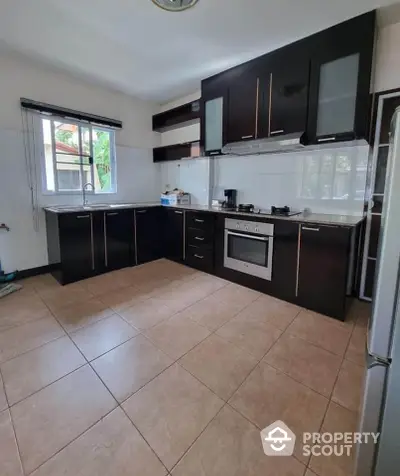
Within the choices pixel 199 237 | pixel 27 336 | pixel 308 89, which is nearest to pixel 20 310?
pixel 27 336

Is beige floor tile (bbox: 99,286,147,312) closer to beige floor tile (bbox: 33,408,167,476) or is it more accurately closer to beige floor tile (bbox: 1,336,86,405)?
beige floor tile (bbox: 1,336,86,405)

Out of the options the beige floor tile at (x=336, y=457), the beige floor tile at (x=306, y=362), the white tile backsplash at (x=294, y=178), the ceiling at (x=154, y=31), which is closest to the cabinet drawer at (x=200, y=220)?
the white tile backsplash at (x=294, y=178)

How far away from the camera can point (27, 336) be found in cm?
197

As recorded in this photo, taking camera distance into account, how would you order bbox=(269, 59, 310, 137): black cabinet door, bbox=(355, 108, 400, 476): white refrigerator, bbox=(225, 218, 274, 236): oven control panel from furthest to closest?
bbox=(225, 218, 274, 236): oven control panel, bbox=(269, 59, 310, 137): black cabinet door, bbox=(355, 108, 400, 476): white refrigerator

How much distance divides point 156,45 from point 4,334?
301 cm

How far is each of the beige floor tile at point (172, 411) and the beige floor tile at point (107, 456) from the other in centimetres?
5

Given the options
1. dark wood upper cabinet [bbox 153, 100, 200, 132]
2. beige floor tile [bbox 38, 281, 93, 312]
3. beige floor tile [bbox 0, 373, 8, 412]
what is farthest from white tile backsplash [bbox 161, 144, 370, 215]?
beige floor tile [bbox 0, 373, 8, 412]

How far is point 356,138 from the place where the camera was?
87.0 inches

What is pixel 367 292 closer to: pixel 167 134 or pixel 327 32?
pixel 327 32

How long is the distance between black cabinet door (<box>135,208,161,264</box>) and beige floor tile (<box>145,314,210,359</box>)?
1.71m

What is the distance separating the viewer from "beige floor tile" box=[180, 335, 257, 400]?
1521mm

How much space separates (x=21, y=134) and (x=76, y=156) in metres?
0.67

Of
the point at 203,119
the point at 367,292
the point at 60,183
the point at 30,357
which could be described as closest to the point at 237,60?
the point at 203,119

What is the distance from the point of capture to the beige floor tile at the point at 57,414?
44.9 inches
